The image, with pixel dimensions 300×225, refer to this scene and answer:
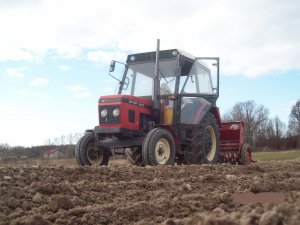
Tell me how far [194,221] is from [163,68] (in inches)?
275

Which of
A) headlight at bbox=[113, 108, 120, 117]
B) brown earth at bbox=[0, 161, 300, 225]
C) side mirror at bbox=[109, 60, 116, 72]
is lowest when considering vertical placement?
brown earth at bbox=[0, 161, 300, 225]

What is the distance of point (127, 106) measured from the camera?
28.7 ft

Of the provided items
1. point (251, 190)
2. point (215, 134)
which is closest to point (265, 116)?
point (215, 134)

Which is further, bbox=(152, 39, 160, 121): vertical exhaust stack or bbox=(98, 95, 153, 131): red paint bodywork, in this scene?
→ bbox=(152, 39, 160, 121): vertical exhaust stack

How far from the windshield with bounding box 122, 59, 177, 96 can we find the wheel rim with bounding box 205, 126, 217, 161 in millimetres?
1412

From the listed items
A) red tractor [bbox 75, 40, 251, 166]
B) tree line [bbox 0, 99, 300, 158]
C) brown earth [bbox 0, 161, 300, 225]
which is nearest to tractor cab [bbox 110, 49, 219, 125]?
red tractor [bbox 75, 40, 251, 166]

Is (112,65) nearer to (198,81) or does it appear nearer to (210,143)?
(198,81)

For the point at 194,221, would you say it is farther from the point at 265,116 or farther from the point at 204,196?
the point at 265,116

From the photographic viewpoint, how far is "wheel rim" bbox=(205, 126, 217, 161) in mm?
10000

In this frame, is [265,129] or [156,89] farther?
[265,129]

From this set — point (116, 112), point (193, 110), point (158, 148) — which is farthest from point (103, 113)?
point (193, 110)

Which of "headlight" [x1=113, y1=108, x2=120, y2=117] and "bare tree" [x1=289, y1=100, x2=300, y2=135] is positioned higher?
"bare tree" [x1=289, y1=100, x2=300, y2=135]

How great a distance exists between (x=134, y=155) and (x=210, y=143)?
1887 mm

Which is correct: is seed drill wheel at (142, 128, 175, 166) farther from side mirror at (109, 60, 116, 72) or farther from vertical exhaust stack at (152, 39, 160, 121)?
side mirror at (109, 60, 116, 72)
